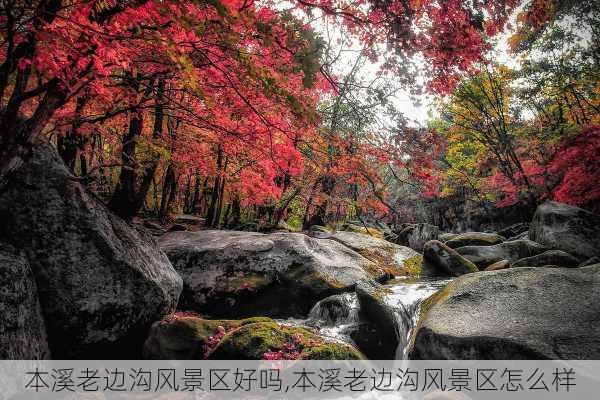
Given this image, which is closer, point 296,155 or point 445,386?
point 445,386

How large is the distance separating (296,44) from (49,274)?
168 inches

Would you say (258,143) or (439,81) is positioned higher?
(439,81)

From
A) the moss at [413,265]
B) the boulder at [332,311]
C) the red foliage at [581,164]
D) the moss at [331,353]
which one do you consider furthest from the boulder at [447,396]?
the red foliage at [581,164]

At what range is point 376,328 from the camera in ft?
19.9

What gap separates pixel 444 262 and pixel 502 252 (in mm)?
2116

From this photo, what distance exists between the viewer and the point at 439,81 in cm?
575

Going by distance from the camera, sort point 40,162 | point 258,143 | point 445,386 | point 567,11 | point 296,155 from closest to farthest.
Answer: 1. point 445,386
2. point 40,162
3. point 258,143
4. point 296,155
5. point 567,11

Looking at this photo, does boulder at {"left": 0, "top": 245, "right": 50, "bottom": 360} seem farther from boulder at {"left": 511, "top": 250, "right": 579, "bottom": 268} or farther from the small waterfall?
boulder at {"left": 511, "top": 250, "right": 579, "bottom": 268}

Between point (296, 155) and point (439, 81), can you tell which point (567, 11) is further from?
point (296, 155)

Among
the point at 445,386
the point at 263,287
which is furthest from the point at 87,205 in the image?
the point at 445,386

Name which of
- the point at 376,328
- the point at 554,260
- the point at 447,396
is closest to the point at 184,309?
the point at 376,328

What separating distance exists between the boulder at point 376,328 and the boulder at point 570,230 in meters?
7.01

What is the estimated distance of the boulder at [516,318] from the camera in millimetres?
3668

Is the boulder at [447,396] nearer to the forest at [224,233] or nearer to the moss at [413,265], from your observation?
the forest at [224,233]
